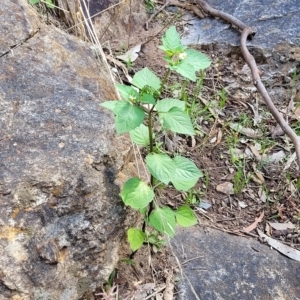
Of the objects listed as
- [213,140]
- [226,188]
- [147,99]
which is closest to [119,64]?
[213,140]

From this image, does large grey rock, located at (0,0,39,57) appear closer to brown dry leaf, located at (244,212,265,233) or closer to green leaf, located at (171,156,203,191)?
green leaf, located at (171,156,203,191)

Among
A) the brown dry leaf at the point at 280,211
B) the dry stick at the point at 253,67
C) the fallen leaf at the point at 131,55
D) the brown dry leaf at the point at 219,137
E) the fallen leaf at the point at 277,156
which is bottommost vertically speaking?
the brown dry leaf at the point at 280,211

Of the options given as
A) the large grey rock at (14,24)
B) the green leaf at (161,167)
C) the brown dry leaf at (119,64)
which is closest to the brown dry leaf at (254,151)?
the brown dry leaf at (119,64)

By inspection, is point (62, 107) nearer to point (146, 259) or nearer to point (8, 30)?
point (8, 30)

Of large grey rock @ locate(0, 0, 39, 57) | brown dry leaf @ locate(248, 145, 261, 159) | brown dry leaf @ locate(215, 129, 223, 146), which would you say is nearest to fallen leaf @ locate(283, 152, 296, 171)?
brown dry leaf @ locate(248, 145, 261, 159)

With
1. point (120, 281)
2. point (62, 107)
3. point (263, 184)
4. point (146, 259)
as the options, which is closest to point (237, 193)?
point (263, 184)

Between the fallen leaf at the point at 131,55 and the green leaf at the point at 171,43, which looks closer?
the green leaf at the point at 171,43

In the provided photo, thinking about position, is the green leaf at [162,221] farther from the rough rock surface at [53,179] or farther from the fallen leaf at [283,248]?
the fallen leaf at [283,248]
